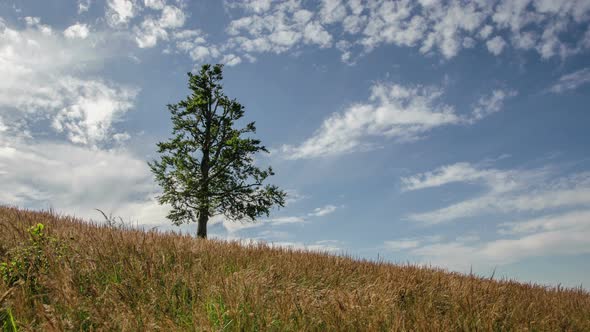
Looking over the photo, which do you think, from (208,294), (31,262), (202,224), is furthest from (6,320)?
(202,224)

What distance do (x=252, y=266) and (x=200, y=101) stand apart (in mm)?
19245

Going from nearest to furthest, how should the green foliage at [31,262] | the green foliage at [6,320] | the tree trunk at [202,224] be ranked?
1. the green foliage at [6,320]
2. the green foliage at [31,262]
3. the tree trunk at [202,224]

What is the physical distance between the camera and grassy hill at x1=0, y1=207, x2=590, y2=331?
408cm

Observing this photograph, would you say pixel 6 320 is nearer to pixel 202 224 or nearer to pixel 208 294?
pixel 208 294

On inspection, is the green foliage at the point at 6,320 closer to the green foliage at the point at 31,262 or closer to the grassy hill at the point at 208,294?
the grassy hill at the point at 208,294

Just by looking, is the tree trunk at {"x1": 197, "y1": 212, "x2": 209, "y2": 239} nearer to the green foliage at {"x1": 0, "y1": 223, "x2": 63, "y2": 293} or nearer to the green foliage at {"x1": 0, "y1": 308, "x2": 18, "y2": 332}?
the green foliage at {"x1": 0, "y1": 223, "x2": 63, "y2": 293}

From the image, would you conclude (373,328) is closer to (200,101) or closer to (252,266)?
(252,266)

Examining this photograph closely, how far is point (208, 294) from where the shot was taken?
4.88m

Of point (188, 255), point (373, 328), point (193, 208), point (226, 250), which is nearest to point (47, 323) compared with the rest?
point (373, 328)

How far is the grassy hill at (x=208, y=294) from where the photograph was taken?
13.4 feet

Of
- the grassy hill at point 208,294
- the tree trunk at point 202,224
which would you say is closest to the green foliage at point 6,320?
the grassy hill at point 208,294

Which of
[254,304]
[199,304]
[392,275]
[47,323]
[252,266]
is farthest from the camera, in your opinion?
[392,275]

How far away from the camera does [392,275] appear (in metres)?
7.77

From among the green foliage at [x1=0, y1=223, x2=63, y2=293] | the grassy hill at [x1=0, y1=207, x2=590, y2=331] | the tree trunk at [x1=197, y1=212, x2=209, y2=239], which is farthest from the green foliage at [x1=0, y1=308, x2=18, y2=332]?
the tree trunk at [x1=197, y1=212, x2=209, y2=239]
